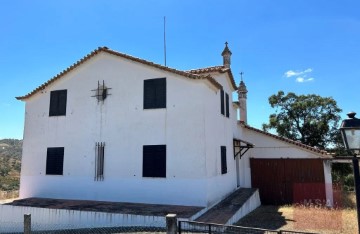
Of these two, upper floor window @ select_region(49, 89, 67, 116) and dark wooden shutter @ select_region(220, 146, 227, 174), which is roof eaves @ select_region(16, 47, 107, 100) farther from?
dark wooden shutter @ select_region(220, 146, 227, 174)

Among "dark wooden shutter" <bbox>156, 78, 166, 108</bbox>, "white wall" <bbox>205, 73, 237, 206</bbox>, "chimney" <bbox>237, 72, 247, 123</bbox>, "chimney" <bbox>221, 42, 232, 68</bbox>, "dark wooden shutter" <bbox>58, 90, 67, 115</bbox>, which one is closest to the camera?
"white wall" <bbox>205, 73, 237, 206</bbox>

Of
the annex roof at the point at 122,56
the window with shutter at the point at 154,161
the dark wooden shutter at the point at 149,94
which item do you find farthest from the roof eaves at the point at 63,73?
the window with shutter at the point at 154,161

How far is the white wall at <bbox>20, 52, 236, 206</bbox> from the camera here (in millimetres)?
13023

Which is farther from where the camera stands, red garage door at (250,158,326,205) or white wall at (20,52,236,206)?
red garage door at (250,158,326,205)

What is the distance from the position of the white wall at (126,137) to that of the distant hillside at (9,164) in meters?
22.9

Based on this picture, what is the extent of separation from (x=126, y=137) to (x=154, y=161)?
1885 millimetres

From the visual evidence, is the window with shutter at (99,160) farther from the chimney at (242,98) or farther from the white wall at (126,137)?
the chimney at (242,98)

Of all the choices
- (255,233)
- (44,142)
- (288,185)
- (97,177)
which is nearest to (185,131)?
(97,177)

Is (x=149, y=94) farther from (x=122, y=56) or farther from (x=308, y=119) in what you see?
(x=308, y=119)

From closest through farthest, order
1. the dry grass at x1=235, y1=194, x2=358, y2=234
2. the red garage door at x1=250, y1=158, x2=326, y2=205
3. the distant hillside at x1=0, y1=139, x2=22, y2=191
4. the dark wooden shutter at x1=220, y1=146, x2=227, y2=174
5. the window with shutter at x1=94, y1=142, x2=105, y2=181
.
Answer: the dry grass at x1=235, y1=194, x2=358, y2=234 < the window with shutter at x1=94, y1=142, x2=105, y2=181 < the dark wooden shutter at x1=220, y1=146, x2=227, y2=174 < the red garage door at x1=250, y1=158, x2=326, y2=205 < the distant hillside at x1=0, y1=139, x2=22, y2=191

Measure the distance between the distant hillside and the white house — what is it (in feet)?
75.8

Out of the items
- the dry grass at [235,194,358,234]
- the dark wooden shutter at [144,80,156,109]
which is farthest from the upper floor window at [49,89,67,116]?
the dry grass at [235,194,358,234]

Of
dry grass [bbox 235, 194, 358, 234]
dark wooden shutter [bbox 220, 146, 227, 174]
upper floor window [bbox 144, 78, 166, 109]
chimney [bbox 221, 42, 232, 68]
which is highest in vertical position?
chimney [bbox 221, 42, 232, 68]

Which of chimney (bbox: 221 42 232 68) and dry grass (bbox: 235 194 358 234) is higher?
chimney (bbox: 221 42 232 68)
